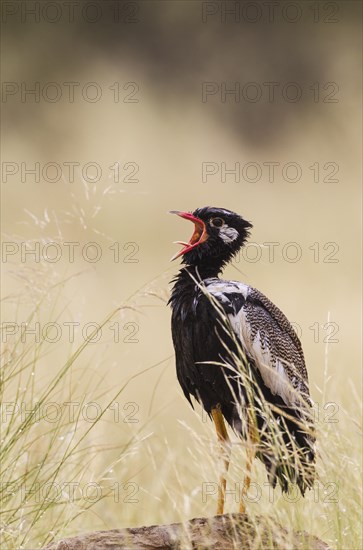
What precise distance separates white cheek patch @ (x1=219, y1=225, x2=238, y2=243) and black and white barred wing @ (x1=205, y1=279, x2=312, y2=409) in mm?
269

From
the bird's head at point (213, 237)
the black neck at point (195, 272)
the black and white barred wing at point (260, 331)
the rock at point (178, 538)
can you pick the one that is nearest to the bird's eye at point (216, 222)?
the bird's head at point (213, 237)

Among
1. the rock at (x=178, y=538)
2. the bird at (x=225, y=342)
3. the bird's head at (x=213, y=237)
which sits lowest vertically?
the rock at (x=178, y=538)

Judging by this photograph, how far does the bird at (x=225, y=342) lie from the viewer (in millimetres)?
4812

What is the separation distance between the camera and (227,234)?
5207 millimetres

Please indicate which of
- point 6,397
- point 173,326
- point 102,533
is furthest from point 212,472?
point 6,397

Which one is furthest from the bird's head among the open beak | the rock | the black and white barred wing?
the rock

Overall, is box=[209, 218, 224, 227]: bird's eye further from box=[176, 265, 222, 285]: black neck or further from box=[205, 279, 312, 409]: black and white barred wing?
box=[205, 279, 312, 409]: black and white barred wing

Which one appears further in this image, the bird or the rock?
the bird

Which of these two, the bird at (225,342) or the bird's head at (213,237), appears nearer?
the bird at (225,342)

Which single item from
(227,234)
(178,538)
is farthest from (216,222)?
(178,538)

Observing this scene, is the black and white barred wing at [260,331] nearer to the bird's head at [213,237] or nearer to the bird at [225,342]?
the bird at [225,342]

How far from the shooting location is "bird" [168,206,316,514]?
481cm

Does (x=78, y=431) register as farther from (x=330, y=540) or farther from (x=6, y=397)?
(x=330, y=540)

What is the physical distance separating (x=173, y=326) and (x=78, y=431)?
2.48 feet
